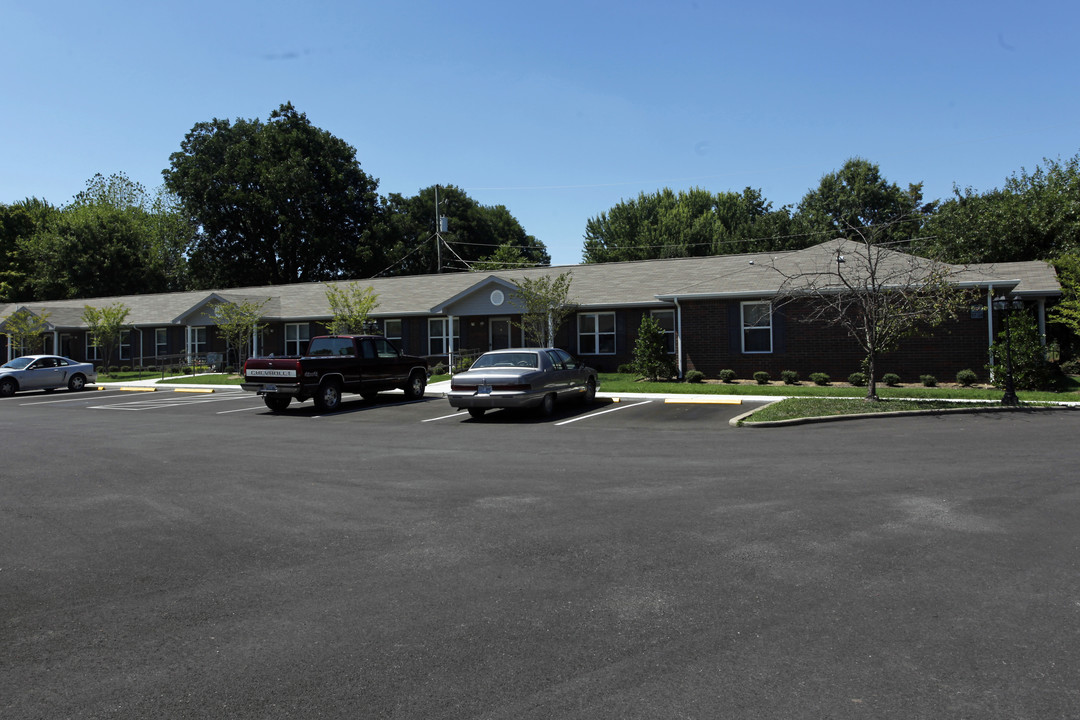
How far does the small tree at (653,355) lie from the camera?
998 inches

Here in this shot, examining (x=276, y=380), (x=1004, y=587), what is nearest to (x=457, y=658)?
(x=1004, y=587)

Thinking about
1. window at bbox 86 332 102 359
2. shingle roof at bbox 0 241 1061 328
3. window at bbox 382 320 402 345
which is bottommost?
window at bbox 86 332 102 359

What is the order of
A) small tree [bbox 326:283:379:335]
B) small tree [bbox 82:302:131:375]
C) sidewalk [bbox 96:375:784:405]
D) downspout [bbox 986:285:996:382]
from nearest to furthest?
sidewalk [bbox 96:375:784:405], downspout [bbox 986:285:996:382], small tree [bbox 326:283:379:335], small tree [bbox 82:302:131:375]

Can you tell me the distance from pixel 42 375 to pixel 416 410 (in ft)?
59.3

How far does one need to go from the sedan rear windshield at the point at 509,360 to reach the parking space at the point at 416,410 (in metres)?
1.21

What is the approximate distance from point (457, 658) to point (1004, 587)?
12.4 ft

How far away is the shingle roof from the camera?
24562 mm

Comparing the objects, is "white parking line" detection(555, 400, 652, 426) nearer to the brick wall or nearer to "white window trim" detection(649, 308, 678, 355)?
the brick wall

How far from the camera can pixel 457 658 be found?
13.5 feet

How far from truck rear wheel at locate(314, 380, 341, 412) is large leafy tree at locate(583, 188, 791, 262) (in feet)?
139

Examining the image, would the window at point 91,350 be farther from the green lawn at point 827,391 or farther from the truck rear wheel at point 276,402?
the green lawn at point 827,391

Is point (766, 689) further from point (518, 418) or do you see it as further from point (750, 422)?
point (518, 418)

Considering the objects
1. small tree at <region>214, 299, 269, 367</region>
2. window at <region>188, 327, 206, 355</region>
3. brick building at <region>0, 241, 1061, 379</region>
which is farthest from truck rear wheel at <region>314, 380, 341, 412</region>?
window at <region>188, 327, 206, 355</region>

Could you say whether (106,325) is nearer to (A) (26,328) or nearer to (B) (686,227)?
(A) (26,328)
